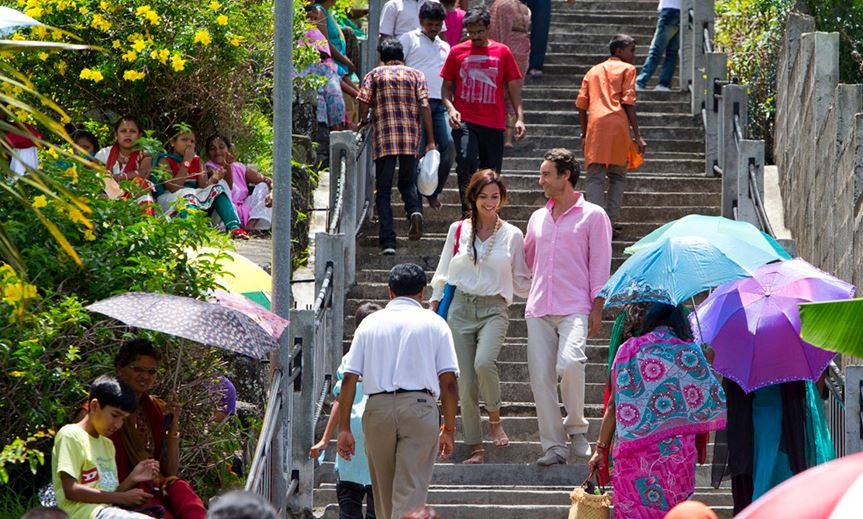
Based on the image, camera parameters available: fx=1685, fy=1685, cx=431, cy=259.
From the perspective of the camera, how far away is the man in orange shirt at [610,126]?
13922mm

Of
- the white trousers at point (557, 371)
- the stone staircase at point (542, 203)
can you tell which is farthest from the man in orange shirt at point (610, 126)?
the white trousers at point (557, 371)

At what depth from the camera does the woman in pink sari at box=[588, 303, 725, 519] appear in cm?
885

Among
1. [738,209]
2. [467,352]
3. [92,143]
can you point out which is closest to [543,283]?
[467,352]

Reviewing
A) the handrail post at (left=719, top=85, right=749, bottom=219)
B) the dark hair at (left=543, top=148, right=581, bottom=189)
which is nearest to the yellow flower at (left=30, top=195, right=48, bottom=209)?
the dark hair at (left=543, top=148, right=581, bottom=189)

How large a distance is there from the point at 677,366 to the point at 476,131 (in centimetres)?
547

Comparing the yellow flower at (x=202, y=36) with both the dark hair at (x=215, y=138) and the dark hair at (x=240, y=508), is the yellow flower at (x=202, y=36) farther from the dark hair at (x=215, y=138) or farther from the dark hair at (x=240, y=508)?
Result: the dark hair at (x=240, y=508)

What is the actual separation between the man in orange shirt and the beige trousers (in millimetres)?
5192

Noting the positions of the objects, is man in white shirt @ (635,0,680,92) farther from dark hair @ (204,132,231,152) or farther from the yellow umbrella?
the yellow umbrella

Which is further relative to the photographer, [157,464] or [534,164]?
[534,164]

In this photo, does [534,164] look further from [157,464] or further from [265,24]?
[157,464]

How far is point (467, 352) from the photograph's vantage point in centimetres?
1103

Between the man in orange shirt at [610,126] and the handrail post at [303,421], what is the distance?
413cm

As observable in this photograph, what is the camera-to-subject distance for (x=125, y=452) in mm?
8750

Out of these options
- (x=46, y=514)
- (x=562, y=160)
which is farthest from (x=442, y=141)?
(x=46, y=514)
